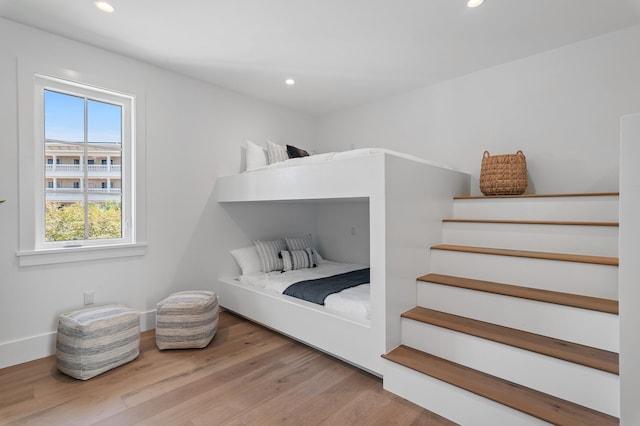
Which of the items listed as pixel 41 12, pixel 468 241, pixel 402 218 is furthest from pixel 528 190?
pixel 41 12

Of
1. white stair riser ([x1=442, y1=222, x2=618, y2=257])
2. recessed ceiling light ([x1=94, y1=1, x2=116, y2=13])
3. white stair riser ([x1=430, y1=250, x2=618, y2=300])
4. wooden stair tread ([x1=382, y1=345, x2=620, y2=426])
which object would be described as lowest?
wooden stair tread ([x1=382, y1=345, x2=620, y2=426])

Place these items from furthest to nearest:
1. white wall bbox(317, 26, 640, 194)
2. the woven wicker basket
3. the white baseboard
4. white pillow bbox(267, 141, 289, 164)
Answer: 1. white pillow bbox(267, 141, 289, 164)
2. the woven wicker basket
3. white wall bbox(317, 26, 640, 194)
4. the white baseboard

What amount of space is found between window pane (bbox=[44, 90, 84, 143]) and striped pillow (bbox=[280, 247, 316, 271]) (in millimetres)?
2147

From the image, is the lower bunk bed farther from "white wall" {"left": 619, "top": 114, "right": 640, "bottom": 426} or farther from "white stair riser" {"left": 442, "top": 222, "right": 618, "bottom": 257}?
"white wall" {"left": 619, "top": 114, "right": 640, "bottom": 426}

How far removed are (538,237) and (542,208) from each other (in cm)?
32

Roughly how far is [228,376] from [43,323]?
4.93ft

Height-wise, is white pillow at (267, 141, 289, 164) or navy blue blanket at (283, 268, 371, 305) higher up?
white pillow at (267, 141, 289, 164)

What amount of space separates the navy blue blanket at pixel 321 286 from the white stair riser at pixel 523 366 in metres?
0.70

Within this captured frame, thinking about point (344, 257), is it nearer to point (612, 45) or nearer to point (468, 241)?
point (468, 241)

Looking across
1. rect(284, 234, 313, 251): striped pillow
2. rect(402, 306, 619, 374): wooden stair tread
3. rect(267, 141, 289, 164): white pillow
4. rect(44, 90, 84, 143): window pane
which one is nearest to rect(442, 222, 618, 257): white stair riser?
rect(402, 306, 619, 374): wooden stair tread

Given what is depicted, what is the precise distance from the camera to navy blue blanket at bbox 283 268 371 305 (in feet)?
7.98

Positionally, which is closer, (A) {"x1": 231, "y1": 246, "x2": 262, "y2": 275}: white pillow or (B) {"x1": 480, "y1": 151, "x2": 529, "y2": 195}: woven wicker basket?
(B) {"x1": 480, "y1": 151, "x2": 529, "y2": 195}: woven wicker basket

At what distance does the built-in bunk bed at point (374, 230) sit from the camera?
1870 mm

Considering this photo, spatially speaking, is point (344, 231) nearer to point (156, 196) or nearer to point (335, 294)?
point (335, 294)
